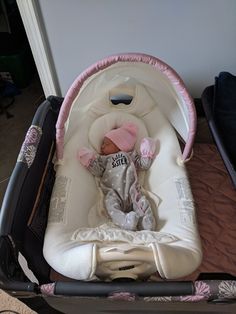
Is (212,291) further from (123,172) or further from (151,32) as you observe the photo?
(151,32)

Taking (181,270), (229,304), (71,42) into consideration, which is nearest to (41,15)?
(71,42)

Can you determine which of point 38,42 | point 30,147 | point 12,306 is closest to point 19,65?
point 38,42

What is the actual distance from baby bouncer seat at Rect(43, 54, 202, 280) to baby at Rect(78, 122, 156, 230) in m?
0.03

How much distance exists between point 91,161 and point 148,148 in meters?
0.22

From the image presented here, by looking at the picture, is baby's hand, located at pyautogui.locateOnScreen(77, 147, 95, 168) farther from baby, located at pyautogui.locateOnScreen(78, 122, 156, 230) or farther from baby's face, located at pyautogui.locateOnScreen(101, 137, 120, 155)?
baby's face, located at pyautogui.locateOnScreen(101, 137, 120, 155)

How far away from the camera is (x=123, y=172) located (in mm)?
1221

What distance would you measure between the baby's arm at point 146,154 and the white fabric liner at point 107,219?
0.9 inches

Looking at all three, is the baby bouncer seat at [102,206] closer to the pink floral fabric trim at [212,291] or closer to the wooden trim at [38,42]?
the pink floral fabric trim at [212,291]

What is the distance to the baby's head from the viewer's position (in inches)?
51.1

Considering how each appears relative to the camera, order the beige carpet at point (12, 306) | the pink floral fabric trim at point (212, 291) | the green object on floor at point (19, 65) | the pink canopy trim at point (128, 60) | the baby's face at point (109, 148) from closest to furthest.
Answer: the pink floral fabric trim at point (212, 291) < the pink canopy trim at point (128, 60) < the beige carpet at point (12, 306) < the baby's face at point (109, 148) < the green object on floor at point (19, 65)

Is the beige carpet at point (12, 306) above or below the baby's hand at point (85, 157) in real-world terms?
below

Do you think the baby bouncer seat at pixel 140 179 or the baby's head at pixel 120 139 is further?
the baby's head at pixel 120 139

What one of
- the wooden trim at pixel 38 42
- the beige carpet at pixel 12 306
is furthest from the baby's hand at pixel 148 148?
the beige carpet at pixel 12 306

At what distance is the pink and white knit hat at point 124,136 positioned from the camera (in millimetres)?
1297
